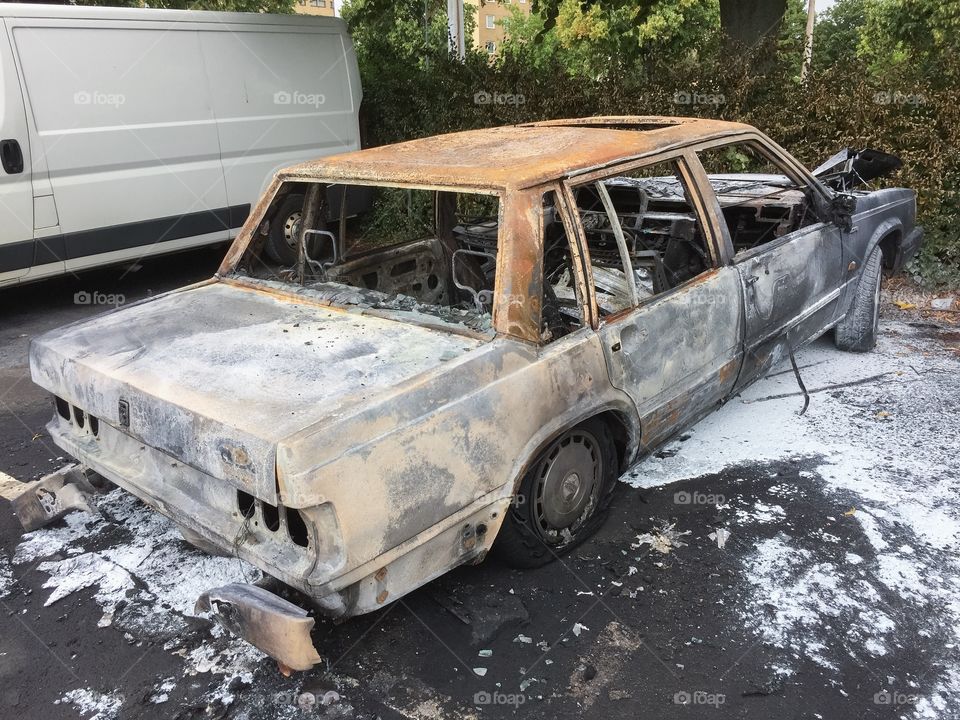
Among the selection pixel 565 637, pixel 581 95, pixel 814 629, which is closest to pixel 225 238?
pixel 581 95

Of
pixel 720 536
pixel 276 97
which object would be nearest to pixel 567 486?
pixel 720 536

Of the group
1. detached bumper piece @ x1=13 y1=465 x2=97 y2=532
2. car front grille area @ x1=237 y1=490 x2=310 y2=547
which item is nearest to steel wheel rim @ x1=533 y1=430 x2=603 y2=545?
car front grille area @ x1=237 y1=490 x2=310 y2=547

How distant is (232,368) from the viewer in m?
2.60

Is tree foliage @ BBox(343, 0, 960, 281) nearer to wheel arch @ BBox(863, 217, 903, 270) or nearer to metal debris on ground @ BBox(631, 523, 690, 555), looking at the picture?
wheel arch @ BBox(863, 217, 903, 270)

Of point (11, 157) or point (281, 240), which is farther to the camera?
point (11, 157)

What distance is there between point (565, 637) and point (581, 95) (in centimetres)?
645

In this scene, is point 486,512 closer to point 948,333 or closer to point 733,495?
point 733,495

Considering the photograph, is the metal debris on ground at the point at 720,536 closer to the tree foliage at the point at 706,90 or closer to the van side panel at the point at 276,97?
the tree foliage at the point at 706,90

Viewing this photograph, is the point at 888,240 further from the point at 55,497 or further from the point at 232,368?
the point at 55,497

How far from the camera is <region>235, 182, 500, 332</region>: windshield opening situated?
3441 mm

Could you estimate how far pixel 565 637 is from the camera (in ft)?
8.78

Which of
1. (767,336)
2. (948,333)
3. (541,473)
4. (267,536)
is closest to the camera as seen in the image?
(267,536)

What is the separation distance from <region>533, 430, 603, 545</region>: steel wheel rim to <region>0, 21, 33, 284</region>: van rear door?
523 centimetres

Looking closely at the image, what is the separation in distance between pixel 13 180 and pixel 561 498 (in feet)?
17.4
